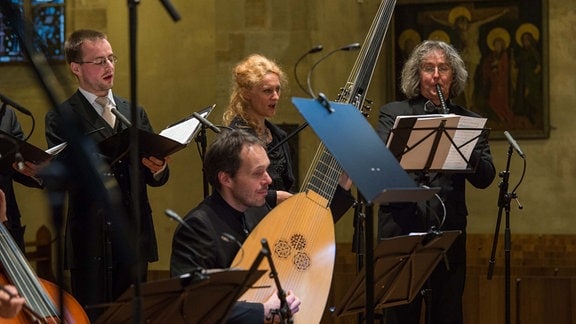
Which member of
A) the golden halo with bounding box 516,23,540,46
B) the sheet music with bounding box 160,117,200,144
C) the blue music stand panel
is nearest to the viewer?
the blue music stand panel

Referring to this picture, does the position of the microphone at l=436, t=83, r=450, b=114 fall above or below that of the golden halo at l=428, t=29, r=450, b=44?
below

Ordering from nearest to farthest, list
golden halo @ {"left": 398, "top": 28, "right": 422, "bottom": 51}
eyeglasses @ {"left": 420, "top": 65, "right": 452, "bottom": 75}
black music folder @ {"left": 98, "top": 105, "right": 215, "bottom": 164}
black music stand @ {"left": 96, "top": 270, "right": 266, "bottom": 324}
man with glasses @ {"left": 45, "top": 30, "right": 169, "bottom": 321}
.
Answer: black music stand @ {"left": 96, "top": 270, "right": 266, "bottom": 324} → black music folder @ {"left": 98, "top": 105, "right": 215, "bottom": 164} → man with glasses @ {"left": 45, "top": 30, "right": 169, "bottom": 321} → eyeglasses @ {"left": 420, "top": 65, "right": 452, "bottom": 75} → golden halo @ {"left": 398, "top": 28, "right": 422, "bottom": 51}

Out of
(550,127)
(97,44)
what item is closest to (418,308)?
(97,44)

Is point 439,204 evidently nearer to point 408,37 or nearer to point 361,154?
point 361,154

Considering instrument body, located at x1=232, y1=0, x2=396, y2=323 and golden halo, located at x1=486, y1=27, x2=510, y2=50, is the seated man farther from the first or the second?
golden halo, located at x1=486, y1=27, x2=510, y2=50

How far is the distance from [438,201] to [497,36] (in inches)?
175

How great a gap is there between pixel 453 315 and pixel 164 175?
1862mm

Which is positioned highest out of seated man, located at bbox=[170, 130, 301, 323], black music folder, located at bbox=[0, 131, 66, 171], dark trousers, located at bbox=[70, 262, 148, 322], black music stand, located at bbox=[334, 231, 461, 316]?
black music folder, located at bbox=[0, 131, 66, 171]

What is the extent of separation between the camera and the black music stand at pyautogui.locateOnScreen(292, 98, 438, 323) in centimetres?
357

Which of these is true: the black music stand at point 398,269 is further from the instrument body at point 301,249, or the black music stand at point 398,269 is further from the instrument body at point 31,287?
→ the instrument body at point 31,287

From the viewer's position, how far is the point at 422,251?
461 centimetres

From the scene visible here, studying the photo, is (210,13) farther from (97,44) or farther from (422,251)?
(422,251)

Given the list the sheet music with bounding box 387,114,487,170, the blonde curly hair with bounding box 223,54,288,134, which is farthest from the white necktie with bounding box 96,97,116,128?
the sheet music with bounding box 387,114,487,170

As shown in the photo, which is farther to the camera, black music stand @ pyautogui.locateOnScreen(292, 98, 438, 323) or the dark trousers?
the dark trousers
